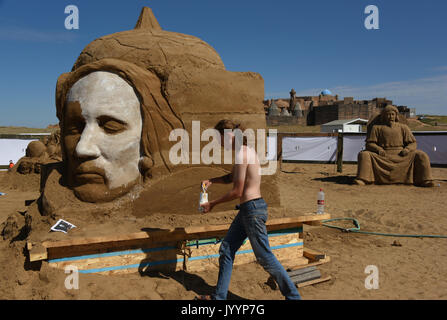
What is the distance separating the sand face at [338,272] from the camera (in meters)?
3.02

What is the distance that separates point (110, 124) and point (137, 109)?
36 centimetres

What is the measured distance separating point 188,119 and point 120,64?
1024 mm

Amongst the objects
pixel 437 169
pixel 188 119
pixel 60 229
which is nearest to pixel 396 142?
pixel 437 169

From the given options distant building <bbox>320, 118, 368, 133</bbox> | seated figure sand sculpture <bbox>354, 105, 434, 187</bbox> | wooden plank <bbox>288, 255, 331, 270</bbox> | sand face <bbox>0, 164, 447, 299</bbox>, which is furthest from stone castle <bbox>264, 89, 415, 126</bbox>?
wooden plank <bbox>288, 255, 331, 270</bbox>

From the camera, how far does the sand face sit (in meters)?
3.02

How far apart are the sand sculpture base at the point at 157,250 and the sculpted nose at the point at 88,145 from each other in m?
1.04

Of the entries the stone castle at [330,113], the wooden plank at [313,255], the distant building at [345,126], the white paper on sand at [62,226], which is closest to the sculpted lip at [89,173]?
the white paper on sand at [62,226]

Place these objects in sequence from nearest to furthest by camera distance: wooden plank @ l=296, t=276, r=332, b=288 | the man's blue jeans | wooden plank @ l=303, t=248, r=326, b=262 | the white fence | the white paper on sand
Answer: the man's blue jeans < the white paper on sand < wooden plank @ l=296, t=276, r=332, b=288 < wooden plank @ l=303, t=248, r=326, b=262 < the white fence

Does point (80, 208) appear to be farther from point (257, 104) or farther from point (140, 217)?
point (257, 104)

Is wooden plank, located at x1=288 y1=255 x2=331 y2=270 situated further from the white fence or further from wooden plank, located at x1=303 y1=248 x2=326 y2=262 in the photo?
the white fence

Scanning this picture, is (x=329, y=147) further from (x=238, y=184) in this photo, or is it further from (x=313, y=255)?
(x=238, y=184)

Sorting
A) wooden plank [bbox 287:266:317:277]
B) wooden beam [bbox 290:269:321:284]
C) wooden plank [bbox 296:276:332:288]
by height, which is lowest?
wooden plank [bbox 296:276:332:288]

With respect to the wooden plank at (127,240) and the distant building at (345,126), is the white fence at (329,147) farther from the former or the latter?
the wooden plank at (127,240)

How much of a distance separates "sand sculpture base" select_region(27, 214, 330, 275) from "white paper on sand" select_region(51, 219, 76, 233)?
0.35 metres
